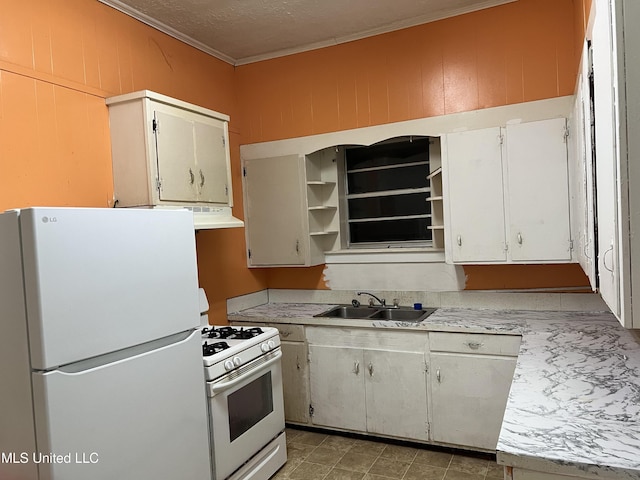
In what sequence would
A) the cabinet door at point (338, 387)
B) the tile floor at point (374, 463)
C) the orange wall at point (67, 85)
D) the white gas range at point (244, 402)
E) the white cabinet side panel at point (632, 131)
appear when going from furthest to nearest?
the cabinet door at point (338, 387) → the tile floor at point (374, 463) → the white gas range at point (244, 402) → the orange wall at point (67, 85) → the white cabinet side panel at point (632, 131)

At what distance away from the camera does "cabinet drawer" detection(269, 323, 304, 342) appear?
3486 millimetres

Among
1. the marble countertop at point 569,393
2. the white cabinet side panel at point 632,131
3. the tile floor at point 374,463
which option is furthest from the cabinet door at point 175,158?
the white cabinet side panel at point 632,131

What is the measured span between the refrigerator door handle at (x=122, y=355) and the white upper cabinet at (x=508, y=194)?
1.86 m

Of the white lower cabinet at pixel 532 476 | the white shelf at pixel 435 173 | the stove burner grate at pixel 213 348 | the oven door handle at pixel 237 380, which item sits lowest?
the oven door handle at pixel 237 380

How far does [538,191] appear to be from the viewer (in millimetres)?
2928

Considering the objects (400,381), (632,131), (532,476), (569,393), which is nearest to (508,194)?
(400,381)

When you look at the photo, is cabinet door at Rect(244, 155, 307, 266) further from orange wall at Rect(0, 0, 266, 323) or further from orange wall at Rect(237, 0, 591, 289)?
orange wall at Rect(0, 0, 266, 323)

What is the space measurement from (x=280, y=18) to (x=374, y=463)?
3050mm

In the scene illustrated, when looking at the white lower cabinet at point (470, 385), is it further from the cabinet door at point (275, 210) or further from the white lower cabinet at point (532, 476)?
the white lower cabinet at point (532, 476)

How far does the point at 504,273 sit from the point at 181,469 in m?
2.42

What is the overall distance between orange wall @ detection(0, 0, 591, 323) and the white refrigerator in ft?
2.55

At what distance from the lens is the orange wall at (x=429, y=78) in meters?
3.10

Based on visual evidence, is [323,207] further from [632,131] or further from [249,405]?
[632,131]

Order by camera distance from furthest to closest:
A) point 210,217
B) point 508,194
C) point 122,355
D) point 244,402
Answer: point 210,217
point 508,194
point 244,402
point 122,355
